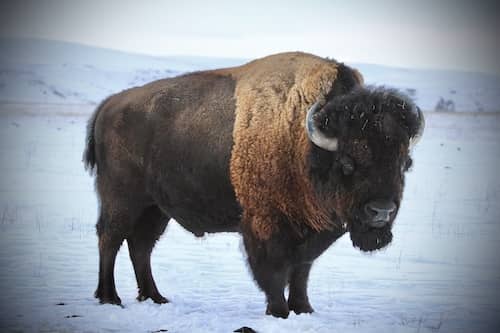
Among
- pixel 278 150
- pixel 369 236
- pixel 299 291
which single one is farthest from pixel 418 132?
pixel 299 291

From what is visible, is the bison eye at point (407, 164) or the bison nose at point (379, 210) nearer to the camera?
the bison nose at point (379, 210)

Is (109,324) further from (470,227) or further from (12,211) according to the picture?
(470,227)

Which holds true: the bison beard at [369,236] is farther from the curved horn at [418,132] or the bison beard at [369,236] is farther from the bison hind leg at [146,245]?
the bison hind leg at [146,245]

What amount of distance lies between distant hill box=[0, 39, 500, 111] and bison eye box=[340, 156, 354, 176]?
32399 mm

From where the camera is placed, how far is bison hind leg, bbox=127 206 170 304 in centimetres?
687

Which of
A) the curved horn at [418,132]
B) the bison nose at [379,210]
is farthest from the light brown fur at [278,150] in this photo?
the curved horn at [418,132]

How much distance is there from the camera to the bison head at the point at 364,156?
526 centimetres

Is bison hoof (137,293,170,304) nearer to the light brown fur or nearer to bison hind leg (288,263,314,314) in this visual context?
bison hind leg (288,263,314,314)

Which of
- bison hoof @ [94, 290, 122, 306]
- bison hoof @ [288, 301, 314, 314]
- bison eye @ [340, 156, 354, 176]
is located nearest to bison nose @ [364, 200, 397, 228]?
Result: bison eye @ [340, 156, 354, 176]

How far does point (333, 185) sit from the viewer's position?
551 cm

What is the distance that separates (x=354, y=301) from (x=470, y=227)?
4.21 metres

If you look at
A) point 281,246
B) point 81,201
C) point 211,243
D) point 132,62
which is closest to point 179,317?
point 281,246

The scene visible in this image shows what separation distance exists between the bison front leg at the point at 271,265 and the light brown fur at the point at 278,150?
9cm

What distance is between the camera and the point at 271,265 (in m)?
5.91
